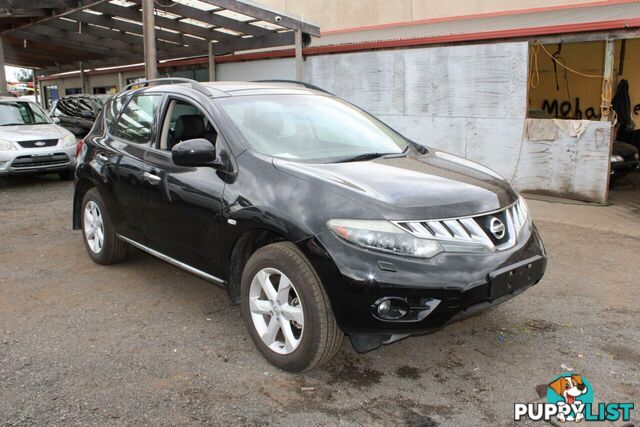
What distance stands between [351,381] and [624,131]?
36.1 ft

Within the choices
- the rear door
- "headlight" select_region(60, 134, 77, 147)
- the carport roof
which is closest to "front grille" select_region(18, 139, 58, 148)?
"headlight" select_region(60, 134, 77, 147)

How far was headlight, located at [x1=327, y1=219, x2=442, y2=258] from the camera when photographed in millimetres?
2986

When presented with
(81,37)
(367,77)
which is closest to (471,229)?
Result: (367,77)

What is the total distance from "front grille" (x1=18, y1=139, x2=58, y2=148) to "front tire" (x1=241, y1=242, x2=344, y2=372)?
816cm

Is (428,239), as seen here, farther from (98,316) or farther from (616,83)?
(616,83)

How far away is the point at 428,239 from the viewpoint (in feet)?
9.88

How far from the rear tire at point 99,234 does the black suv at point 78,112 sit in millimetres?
8534

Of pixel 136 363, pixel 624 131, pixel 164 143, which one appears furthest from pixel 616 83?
pixel 136 363

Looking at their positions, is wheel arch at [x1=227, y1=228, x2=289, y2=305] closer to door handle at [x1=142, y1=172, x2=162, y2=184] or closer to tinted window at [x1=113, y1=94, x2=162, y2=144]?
door handle at [x1=142, y1=172, x2=162, y2=184]

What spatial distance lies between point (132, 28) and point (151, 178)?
10358 millimetres

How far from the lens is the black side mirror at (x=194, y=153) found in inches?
145

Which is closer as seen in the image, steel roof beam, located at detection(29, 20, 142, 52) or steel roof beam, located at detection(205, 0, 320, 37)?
steel roof beam, located at detection(205, 0, 320, 37)

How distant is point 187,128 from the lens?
4457mm

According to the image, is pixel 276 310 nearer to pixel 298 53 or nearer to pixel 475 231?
pixel 475 231
